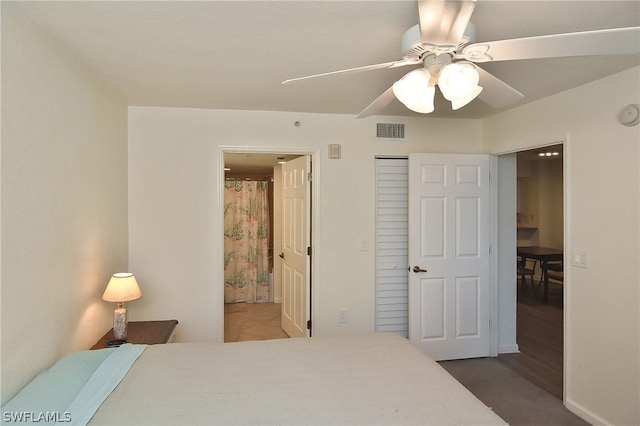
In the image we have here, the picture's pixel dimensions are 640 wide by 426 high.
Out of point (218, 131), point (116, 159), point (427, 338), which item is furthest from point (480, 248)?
point (116, 159)

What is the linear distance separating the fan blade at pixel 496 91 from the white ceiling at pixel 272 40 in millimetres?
243

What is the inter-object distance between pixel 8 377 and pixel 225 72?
72.6 inches

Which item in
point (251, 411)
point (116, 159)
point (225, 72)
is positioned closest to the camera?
point (251, 411)

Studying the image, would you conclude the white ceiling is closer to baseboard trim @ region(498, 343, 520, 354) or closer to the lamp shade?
the lamp shade

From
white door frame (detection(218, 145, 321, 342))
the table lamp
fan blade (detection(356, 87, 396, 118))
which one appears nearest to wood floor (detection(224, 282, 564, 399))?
white door frame (detection(218, 145, 321, 342))

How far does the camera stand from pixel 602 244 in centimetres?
237

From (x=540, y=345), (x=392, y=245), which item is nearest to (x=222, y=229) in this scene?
(x=392, y=245)

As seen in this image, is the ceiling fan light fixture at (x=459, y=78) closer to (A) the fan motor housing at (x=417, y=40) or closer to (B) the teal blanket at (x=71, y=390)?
(A) the fan motor housing at (x=417, y=40)

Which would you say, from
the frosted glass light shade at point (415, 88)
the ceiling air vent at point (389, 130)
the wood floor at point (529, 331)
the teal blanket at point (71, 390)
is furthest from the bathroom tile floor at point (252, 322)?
the frosted glass light shade at point (415, 88)

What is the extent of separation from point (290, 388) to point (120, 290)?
1.39m

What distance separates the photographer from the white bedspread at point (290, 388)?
1.38 meters

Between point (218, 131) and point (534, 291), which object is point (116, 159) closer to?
point (218, 131)

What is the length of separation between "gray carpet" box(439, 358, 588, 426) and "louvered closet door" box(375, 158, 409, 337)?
627 millimetres

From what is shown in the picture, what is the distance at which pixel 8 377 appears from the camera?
4.79ft
